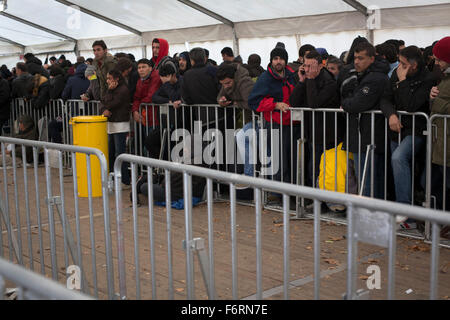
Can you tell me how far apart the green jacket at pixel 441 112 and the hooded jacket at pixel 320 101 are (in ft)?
4.39

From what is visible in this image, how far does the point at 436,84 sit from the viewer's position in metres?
6.04

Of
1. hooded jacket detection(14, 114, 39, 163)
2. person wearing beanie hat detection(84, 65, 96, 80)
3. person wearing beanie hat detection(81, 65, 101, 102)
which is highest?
person wearing beanie hat detection(84, 65, 96, 80)

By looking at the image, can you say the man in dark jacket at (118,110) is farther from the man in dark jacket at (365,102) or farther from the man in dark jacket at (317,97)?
the man in dark jacket at (365,102)

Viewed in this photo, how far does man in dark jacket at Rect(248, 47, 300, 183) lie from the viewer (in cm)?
727

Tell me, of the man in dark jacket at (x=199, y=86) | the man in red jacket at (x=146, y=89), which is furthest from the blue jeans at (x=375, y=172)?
the man in red jacket at (x=146, y=89)

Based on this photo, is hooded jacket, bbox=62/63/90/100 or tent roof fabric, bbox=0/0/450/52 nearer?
hooded jacket, bbox=62/63/90/100

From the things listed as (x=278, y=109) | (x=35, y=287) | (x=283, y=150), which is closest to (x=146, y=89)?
(x=278, y=109)

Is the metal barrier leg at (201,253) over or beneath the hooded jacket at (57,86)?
beneath

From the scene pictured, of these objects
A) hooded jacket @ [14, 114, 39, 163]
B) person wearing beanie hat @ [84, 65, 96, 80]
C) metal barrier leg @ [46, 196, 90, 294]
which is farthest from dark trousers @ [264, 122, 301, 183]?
hooded jacket @ [14, 114, 39, 163]

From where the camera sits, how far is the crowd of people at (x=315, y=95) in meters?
6.02

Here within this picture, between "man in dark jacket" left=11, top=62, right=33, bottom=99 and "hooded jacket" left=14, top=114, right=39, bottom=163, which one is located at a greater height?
"man in dark jacket" left=11, top=62, right=33, bottom=99

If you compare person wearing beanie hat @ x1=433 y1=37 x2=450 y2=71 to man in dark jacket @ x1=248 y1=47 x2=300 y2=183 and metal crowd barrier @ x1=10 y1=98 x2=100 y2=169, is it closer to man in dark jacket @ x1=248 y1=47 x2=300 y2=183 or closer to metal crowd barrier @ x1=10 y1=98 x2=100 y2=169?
man in dark jacket @ x1=248 y1=47 x2=300 y2=183
